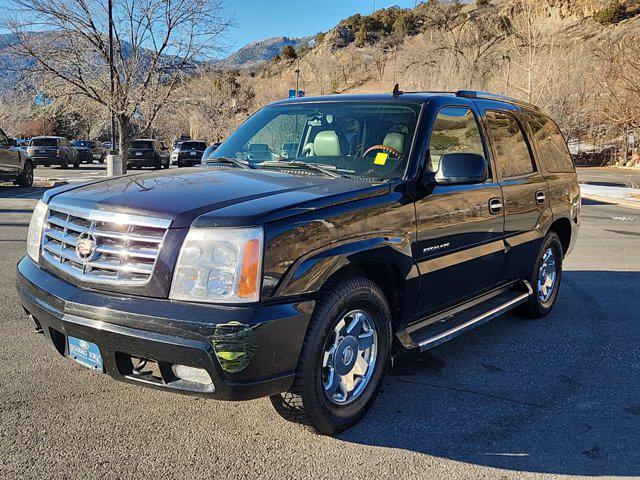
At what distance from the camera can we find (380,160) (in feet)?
12.9

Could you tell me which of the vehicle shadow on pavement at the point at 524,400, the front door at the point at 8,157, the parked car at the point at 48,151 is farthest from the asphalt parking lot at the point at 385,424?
the parked car at the point at 48,151

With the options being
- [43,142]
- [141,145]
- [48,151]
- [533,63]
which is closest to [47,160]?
[48,151]

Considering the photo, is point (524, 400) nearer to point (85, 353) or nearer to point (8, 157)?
point (85, 353)

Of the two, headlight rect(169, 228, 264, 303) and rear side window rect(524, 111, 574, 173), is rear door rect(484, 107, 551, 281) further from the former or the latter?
headlight rect(169, 228, 264, 303)

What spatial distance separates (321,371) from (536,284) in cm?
317

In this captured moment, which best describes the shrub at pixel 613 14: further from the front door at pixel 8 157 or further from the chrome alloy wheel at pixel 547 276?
the chrome alloy wheel at pixel 547 276

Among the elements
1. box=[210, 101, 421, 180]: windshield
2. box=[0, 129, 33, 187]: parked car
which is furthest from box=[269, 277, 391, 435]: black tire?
box=[0, 129, 33, 187]: parked car

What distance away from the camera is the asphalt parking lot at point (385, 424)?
9.69 ft

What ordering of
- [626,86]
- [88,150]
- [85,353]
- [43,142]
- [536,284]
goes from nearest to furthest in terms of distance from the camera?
[85,353]
[536,284]
[626,86]
[43,142]
[88,150]

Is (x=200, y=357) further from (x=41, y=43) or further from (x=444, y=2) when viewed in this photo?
(x=444, y=2)

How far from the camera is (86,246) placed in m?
3.01

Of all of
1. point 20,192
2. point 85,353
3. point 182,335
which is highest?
point 182,335

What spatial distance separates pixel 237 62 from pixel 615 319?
763 inches

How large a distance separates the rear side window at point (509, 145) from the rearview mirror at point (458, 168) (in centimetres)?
91
